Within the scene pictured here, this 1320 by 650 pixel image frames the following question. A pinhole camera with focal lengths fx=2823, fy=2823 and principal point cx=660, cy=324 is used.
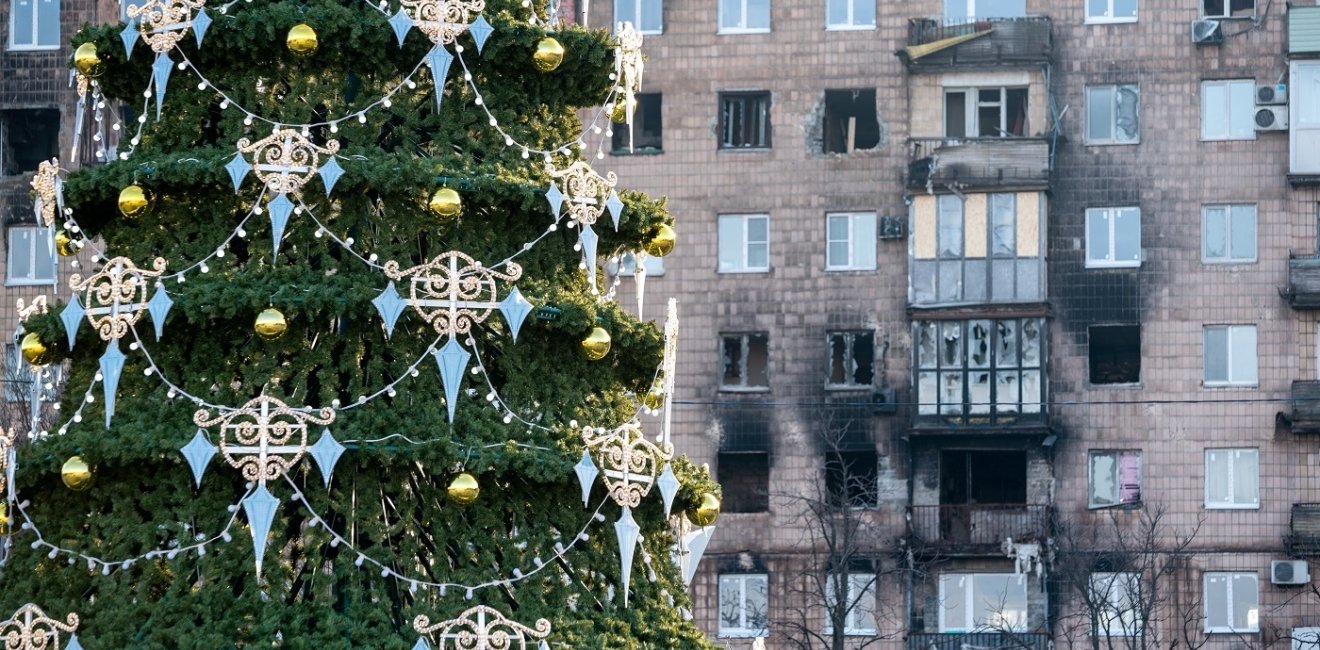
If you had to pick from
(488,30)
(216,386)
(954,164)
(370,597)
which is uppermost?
(954,164)

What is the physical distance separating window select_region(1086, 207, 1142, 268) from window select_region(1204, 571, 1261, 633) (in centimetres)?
702

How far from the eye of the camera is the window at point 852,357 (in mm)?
61469

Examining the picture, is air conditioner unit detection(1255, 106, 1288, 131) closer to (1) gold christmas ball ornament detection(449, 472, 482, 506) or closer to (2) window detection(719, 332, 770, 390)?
(2) window detection(719, 332, 770, 390)

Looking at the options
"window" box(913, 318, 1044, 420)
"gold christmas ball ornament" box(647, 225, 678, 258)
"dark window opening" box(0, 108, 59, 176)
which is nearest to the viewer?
"gold christmas ball ornament" box(647, 225, 678, 258)

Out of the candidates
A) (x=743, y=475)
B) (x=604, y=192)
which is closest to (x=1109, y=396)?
(x=743, y=475)

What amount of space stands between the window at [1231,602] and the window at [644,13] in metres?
16.9

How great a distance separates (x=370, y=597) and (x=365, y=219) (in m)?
2.96

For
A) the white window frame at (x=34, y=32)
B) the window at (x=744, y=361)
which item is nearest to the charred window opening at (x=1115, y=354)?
the window at (x=744, y=361)

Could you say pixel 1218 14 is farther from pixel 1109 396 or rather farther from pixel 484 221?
pixel 484 221

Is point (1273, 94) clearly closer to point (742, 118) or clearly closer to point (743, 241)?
point (742, 118)

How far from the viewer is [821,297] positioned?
61.7 m

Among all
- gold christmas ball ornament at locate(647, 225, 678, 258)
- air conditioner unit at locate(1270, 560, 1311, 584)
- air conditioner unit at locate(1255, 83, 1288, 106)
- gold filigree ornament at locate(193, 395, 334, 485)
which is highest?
air conditioner unit at locate(1255, 83, 1288, 106)

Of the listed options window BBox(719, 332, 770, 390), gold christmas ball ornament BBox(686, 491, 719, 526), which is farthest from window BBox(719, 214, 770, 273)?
gold christmas ball ornament BBox(686, 491, 719, 526)

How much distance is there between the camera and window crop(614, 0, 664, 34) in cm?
6234
